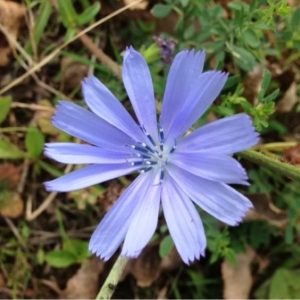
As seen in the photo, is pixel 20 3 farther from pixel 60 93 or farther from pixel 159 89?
pixel 159 89

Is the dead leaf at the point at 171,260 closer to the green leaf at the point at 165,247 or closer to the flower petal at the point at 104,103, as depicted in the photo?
the green leaf at the point at 165,247

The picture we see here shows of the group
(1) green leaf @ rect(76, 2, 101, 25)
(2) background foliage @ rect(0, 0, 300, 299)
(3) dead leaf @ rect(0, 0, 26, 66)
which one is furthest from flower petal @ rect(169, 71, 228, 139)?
(3) dead leaf @ rect(0, 0, 26, 66)

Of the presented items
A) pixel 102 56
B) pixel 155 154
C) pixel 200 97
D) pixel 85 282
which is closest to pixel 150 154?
pixel 155 154

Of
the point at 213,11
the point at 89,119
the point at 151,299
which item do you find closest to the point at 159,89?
the point at 213,11

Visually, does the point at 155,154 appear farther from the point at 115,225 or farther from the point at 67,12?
the point at 67,12

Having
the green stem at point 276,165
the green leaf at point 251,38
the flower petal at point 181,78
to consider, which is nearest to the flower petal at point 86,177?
the flower petal at point 181,78

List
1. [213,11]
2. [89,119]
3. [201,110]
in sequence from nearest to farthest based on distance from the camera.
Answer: [201,110]
[89,119]
[213,11]

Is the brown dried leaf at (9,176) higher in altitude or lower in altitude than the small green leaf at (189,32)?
lower
